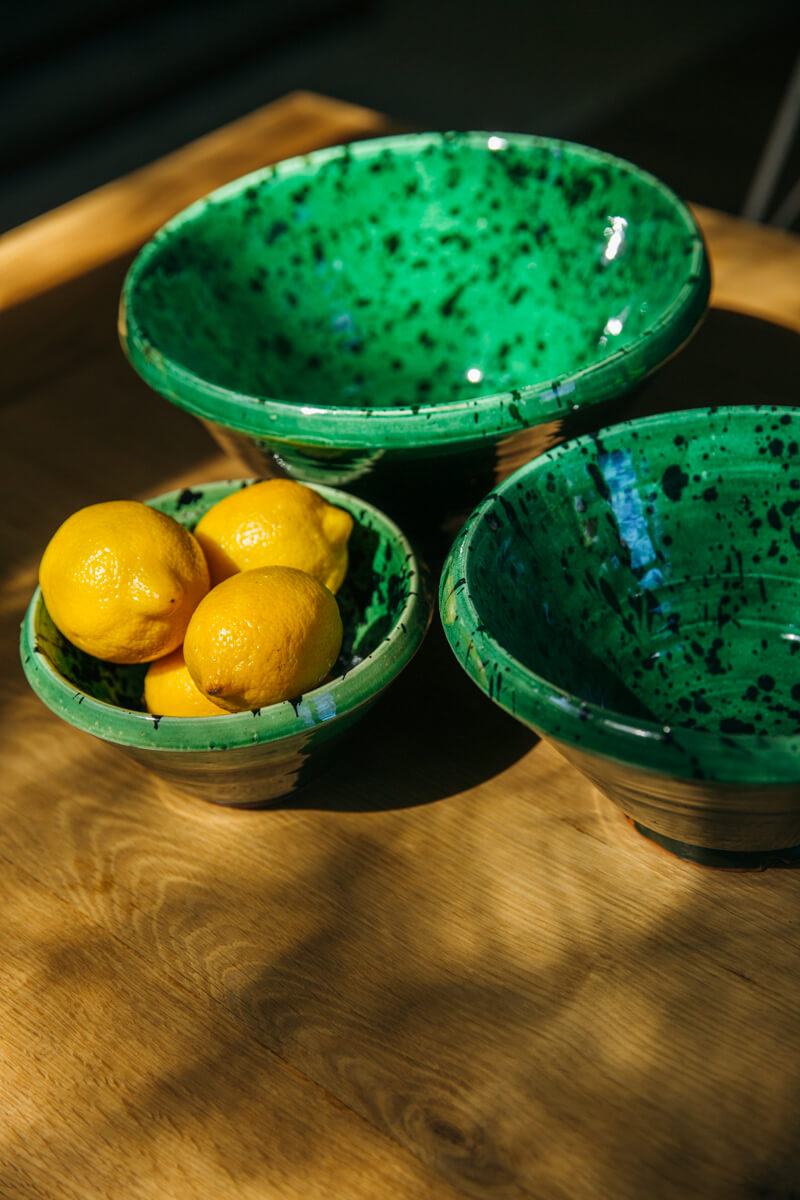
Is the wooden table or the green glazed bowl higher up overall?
the green glazed bowl

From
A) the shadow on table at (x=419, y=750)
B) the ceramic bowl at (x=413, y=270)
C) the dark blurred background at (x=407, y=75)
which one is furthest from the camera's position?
the dark blurred background at (x=407, y=75)

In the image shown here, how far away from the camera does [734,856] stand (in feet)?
1.73

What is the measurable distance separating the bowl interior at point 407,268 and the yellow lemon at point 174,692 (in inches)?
11.9

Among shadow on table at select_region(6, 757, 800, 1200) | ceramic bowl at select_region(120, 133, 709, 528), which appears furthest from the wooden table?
ceramic bowl at select_region(120, 133, 709, 528)

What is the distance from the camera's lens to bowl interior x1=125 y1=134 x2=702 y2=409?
82cm

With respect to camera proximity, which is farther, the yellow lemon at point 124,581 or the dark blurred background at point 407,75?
the dark blurred background at point 407,75

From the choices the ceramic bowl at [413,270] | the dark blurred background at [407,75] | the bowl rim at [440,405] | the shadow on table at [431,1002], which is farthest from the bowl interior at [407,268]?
the dark blurred background at [407,75]

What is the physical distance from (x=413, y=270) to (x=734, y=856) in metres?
0.57

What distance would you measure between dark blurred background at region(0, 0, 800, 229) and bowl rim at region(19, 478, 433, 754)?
2023 millimetres

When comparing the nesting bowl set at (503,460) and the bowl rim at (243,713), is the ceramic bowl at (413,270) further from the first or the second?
the bowl rim at (243,713)

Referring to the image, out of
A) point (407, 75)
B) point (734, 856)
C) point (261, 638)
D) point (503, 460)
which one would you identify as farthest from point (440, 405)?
point (407, 75)

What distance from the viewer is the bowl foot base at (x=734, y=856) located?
52 centimetres

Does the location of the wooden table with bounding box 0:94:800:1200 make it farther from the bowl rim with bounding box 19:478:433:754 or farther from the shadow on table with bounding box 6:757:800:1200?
the bowl rim with bounding box 19:478:433:754

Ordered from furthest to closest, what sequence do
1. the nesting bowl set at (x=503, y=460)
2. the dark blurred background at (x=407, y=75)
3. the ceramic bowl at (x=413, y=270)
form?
the dark blurred background at (x=407, y=75), the ceramic bowl at (x=413, y=270), the nesting bowl set at (x=503, y=460)
